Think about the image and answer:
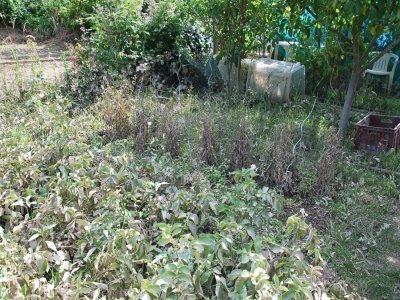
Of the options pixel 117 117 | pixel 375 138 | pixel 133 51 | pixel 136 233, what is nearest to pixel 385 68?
pixel 375 138

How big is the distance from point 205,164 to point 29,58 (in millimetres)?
5871

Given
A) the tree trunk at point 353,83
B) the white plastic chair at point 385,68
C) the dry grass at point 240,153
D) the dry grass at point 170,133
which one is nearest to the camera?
the dry grass at point 240,153

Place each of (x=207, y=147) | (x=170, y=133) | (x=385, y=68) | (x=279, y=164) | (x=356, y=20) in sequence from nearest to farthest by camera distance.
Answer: (x=279, y=164) → (x=207, y=147) → (x=170, y=133) → (x=356, y=20) → (x=385, y=68)

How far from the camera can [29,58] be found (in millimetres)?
8992

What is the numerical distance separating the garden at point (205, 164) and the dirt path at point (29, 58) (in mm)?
123

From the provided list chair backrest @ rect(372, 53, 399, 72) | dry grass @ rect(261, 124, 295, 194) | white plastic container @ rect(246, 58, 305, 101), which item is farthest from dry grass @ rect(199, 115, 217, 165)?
chair backrest @ rect(372, 53, 399, 72)

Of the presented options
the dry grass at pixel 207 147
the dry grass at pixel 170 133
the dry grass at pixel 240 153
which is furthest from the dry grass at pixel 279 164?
the dry grass at pixel 170 133

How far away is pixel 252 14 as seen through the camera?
6.43 m

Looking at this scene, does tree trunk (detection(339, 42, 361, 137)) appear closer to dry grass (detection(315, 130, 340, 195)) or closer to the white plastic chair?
dry grass (detection(315, 130, 340, 195))

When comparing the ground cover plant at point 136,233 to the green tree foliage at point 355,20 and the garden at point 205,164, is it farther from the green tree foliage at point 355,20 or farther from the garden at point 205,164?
the green tree foliage at point 355,20

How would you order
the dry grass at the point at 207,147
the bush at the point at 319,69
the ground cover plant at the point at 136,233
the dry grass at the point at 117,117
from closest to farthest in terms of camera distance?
the ground cover plant at the point at 136,233 → the dry grass at the point at 207,147 → the dry grass at the point at 117,117 → the bush at the point at 319,69

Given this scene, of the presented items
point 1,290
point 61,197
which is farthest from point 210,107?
point 1,290

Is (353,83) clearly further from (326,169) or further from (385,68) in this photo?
(385,68)

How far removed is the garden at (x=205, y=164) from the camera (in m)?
2.56
